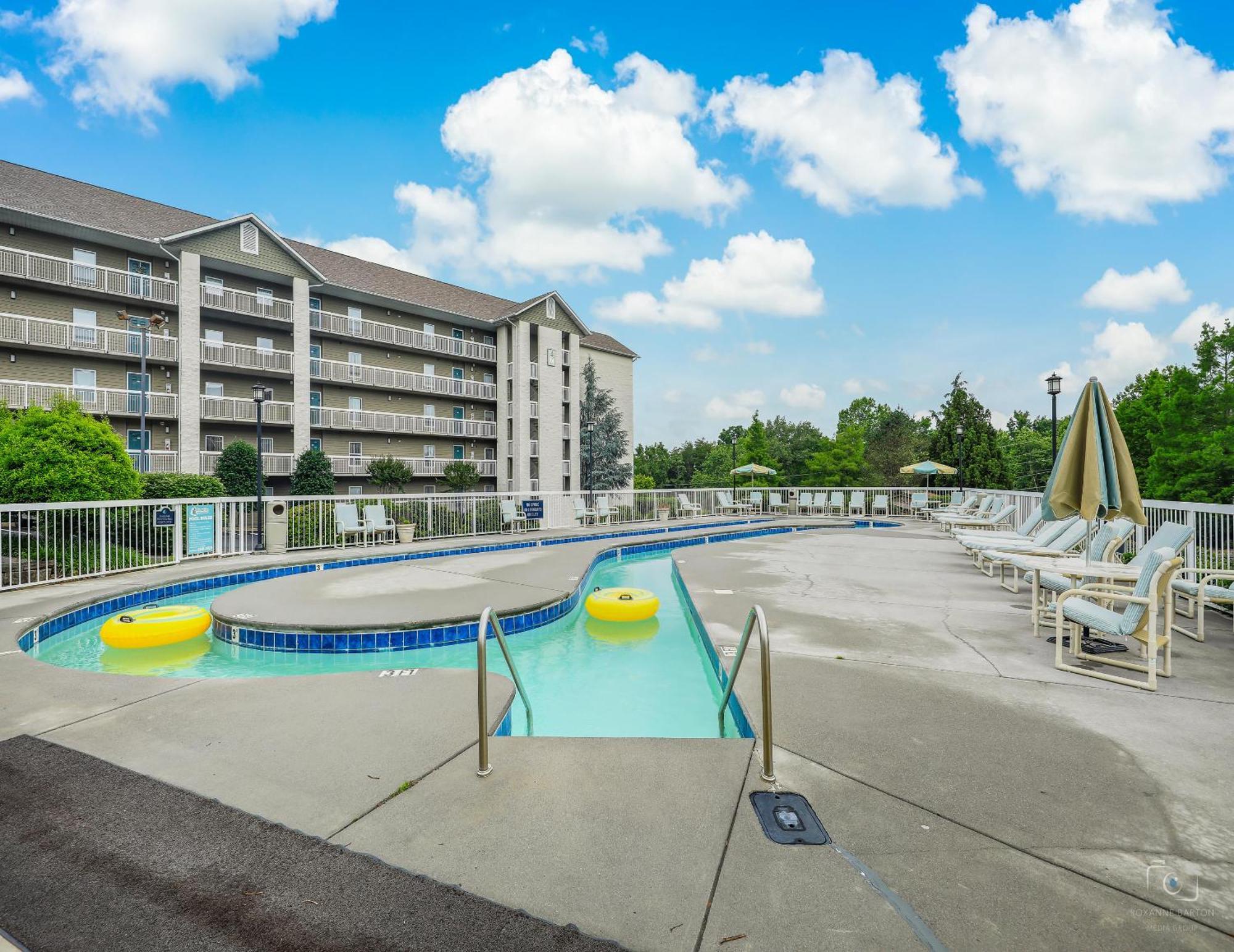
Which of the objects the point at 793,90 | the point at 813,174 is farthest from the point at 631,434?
the point at 793,90

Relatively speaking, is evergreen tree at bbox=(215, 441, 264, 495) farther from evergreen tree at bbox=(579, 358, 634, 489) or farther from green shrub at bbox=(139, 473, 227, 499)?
evergreen tree at bbox=(579, 358, 634, 489)

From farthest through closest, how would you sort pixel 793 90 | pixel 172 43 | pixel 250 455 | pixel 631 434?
pixel 631 434
pixel 250 455
pixel 793 90
pixel 172 43

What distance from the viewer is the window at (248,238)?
21422 mm

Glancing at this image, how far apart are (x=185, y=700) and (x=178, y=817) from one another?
152cm

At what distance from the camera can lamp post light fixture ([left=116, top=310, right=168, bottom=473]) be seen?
60.0ft

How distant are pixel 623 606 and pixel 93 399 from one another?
817 inches

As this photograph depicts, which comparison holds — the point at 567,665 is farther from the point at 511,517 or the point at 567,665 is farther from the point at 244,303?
the point at 244,303

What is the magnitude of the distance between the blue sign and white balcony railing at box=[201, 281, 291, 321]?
46.9ft

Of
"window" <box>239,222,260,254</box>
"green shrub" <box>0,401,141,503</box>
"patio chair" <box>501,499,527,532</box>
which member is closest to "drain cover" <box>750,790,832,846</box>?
"green shrub" <box>0,401,141,503</box>

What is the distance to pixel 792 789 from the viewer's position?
2449mm

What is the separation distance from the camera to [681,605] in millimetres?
7676

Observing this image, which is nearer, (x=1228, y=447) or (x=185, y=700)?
(x=185, y=700)

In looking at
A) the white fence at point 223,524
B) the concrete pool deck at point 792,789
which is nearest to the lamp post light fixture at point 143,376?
the white fence at point 223,524

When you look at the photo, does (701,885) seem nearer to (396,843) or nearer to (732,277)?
(396,843)
